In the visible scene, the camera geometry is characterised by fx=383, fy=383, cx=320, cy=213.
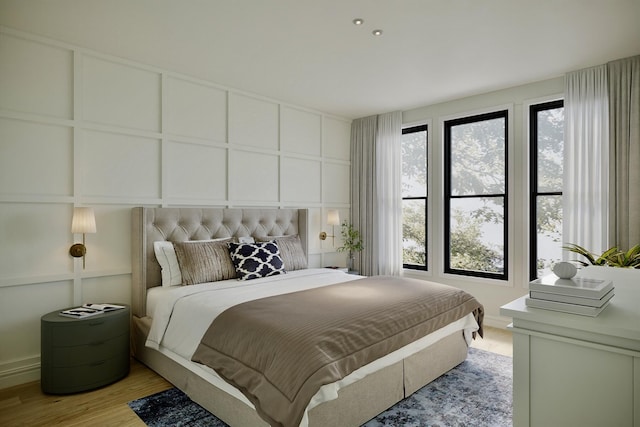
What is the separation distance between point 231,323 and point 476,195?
341cm

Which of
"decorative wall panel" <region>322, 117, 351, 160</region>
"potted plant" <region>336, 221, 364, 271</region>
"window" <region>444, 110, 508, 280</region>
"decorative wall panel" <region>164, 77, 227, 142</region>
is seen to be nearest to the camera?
"decorative wall panel" <region>164, 77, 227, 142</region>

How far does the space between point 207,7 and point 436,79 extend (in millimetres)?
2388

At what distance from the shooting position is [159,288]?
3.35 meters

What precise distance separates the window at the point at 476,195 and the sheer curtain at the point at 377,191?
0.65 meters

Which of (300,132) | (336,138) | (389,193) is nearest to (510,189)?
(389,193)

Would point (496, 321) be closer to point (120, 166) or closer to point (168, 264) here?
point (168, 264)

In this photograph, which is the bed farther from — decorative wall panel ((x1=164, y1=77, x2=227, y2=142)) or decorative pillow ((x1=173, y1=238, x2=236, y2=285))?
decorative wall panel ((x1=164, y1=77, x2=227, y2=142))

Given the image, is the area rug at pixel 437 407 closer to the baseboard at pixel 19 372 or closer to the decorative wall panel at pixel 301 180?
the baseboard at pixel 19 372

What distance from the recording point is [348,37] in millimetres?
2994

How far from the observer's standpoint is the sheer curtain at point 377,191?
5125mm

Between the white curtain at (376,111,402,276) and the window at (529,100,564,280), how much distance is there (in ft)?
5.14

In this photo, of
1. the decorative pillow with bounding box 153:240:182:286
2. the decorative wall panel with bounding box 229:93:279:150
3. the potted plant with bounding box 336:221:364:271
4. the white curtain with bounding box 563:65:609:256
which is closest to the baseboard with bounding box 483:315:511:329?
the white curtain with bounding box 563:65:609:256

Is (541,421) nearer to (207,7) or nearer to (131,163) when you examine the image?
(207,7)

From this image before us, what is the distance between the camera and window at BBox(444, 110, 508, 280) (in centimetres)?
441
